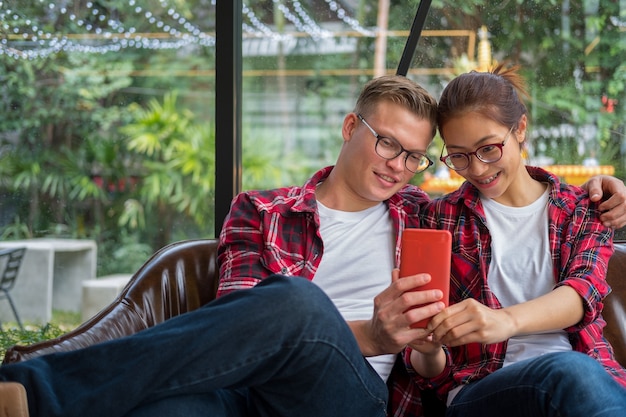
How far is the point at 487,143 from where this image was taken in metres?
1.90

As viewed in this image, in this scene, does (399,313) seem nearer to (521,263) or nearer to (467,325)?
(467,325)

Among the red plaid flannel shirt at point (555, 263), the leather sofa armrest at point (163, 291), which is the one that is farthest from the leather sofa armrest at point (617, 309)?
the leather sofa armrest at point (163, 291)

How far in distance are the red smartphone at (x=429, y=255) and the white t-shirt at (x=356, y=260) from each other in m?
0.43

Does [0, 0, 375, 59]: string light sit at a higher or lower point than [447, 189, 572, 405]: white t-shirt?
higher

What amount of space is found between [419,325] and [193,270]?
0.85 metres

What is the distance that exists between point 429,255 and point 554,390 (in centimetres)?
34

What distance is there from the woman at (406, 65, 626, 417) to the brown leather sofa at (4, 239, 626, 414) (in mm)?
270

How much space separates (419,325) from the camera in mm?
1643

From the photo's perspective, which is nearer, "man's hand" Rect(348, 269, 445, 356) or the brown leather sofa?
"man's hand" Rect(348, 269, 445, 356)

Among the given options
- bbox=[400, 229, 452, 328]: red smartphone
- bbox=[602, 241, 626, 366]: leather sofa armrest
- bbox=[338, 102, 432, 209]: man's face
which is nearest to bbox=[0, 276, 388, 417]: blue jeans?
bbox=[400, 229, 452, 328]: red smartphone

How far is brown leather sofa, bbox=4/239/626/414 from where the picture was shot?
2098mm

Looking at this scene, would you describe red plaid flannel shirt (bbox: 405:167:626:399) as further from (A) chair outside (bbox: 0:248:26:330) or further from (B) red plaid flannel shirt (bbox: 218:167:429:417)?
(A) chair outside (bbox: 0:248:26:330)

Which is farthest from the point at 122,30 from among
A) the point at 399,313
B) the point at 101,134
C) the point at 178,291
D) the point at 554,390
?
the point at 554,390

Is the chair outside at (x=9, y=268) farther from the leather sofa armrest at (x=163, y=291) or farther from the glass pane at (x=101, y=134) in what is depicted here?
the leather sofa armrest at (x=163, y=291)
